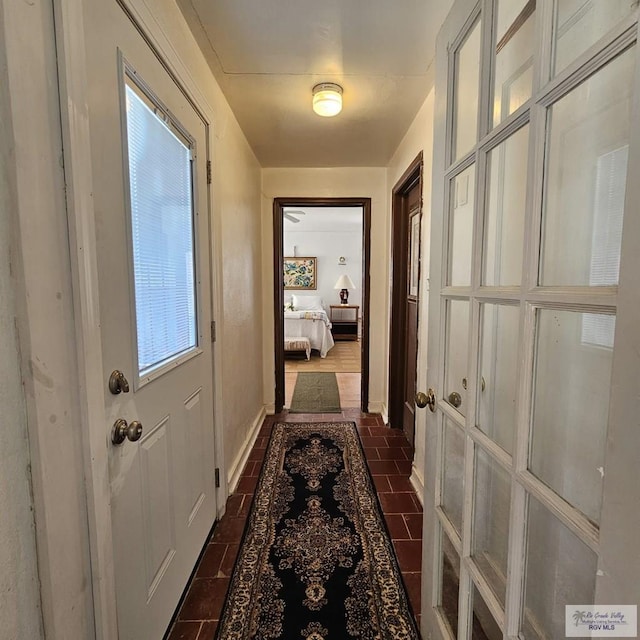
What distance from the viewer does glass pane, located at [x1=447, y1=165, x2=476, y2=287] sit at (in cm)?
96

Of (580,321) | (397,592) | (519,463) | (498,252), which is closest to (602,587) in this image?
(519,463)

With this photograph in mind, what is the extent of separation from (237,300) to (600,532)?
2080mm

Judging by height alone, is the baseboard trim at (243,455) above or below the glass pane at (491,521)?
below

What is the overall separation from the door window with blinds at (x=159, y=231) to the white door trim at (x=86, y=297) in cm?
21

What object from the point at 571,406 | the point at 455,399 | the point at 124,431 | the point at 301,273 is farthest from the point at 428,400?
the point at 301,273

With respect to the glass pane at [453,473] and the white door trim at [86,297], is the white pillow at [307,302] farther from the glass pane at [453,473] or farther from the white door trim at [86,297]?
the white door trim at [86,297]

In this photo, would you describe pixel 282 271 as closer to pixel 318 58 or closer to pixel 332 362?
pixel 318 58

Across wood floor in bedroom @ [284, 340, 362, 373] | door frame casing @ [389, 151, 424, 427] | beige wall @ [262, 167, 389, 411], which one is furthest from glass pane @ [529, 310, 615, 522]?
wood floor in bedroom @ [284, 340, 362, 373]

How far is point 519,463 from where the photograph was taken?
69 centimetres

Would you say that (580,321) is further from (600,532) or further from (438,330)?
(438,330)

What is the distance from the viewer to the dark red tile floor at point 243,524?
4.31ft

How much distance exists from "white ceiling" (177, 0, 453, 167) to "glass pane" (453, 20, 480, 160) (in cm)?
55

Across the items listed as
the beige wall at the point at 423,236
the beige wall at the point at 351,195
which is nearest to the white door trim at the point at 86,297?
the beige wall at the point at 423,236

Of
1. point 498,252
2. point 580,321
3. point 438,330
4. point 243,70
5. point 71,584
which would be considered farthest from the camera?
point 243,70
